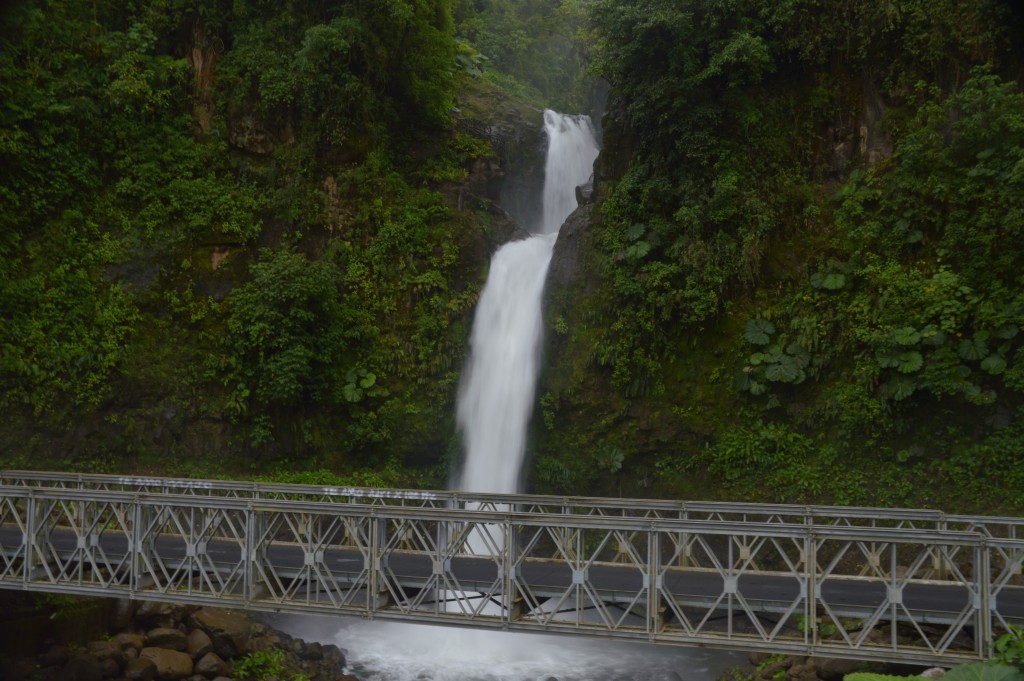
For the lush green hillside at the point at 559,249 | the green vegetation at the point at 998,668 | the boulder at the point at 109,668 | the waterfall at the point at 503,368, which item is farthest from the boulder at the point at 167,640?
the green vegetation at the point at 998,668

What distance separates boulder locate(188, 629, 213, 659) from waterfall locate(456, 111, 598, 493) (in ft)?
23.2

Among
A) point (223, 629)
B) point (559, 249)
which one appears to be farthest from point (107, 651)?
point (559, 249)

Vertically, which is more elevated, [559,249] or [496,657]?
[559,249]

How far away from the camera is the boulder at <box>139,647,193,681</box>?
1336 cm

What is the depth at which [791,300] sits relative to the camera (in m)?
18.5

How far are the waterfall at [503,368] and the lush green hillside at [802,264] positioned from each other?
27.7 inches

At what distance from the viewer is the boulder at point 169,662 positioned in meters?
13.4

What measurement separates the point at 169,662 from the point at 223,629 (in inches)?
50.7

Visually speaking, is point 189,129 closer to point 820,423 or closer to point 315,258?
point 315,258

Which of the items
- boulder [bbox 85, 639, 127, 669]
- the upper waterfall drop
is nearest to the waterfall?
the upper waterfall drop

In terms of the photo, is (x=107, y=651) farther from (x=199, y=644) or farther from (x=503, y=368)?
(x=503, y=368)

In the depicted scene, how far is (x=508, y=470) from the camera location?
19.5 meters

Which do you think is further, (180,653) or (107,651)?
(180,653)

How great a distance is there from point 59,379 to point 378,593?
1394cm
